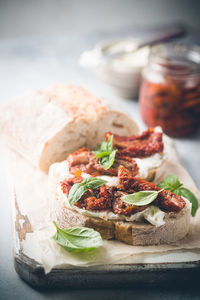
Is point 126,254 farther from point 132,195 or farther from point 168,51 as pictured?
point 168,51

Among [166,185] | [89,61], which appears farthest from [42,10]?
[166,185]

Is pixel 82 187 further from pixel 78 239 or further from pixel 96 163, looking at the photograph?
pixel 96 163

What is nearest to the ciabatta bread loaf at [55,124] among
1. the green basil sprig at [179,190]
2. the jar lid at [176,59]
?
the jar lid at [176,59]

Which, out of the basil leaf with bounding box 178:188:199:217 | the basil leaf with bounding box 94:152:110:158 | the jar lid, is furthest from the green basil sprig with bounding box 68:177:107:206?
the jar lid

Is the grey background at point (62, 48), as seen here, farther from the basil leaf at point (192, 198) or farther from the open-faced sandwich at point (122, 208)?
the basil leaf at point (192, 198)

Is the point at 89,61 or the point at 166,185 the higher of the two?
the point at 89,61

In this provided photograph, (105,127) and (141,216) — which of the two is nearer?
(141,216)
